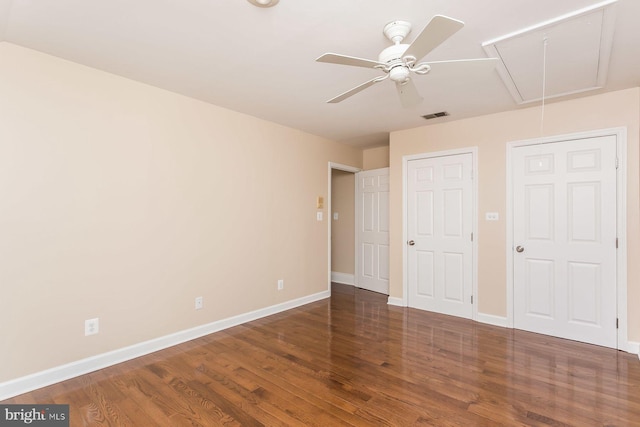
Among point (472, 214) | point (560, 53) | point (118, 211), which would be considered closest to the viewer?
point (560, 53)

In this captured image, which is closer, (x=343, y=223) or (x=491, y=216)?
(x=491, y=216)

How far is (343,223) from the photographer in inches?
229

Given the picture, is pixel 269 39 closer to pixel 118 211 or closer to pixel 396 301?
pixel 118 211

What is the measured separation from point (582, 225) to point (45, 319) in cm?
487

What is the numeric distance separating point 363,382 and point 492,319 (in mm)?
2150

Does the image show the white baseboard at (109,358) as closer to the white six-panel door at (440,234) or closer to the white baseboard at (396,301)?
the white baseboard at (396,301)

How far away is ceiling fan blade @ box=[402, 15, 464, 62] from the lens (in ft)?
4.55

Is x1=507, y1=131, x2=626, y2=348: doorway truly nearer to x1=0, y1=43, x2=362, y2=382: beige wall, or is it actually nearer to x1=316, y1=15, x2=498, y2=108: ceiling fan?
x1=316, y1=15, x2=498, y2=108: ceiling fan

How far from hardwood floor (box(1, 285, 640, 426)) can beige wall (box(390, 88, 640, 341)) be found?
658mm

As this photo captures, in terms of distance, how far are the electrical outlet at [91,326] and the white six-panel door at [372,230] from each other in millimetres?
3849

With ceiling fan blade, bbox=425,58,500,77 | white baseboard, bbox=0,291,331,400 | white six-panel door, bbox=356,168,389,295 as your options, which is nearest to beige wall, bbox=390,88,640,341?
white six-panel door, bbox=356,168,389,295

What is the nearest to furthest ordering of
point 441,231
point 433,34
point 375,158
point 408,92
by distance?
1. point 433,34
2. point 408,92
3. point 441,231
4. point 375,158

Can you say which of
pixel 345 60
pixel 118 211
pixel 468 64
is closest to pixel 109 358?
pixel 118 211

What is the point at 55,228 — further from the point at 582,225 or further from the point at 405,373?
the point at 582,225
